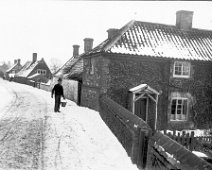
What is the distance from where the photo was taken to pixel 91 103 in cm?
1816

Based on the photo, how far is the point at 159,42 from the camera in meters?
18.7

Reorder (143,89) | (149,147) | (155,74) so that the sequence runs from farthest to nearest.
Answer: (155,74) < (143,89) < (149,147)

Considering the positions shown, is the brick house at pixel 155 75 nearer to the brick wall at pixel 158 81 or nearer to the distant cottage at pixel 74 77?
the brick wall at pixel 158 81

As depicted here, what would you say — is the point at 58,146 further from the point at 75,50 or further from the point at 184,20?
the point at 75,50

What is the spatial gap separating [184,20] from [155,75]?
668 cm

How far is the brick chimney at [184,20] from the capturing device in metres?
20.5

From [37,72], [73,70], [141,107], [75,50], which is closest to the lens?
[141,107]

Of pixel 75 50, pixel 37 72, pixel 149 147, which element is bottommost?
pixel 149 147

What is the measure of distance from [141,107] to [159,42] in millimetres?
5534

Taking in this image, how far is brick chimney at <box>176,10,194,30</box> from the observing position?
20.5m

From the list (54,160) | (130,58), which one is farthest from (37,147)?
(130,58)

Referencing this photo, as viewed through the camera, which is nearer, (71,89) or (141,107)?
(141,107)

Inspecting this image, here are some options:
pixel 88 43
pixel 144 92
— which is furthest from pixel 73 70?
pixel 144 92

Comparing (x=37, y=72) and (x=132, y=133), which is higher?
(x=37, y=72)
